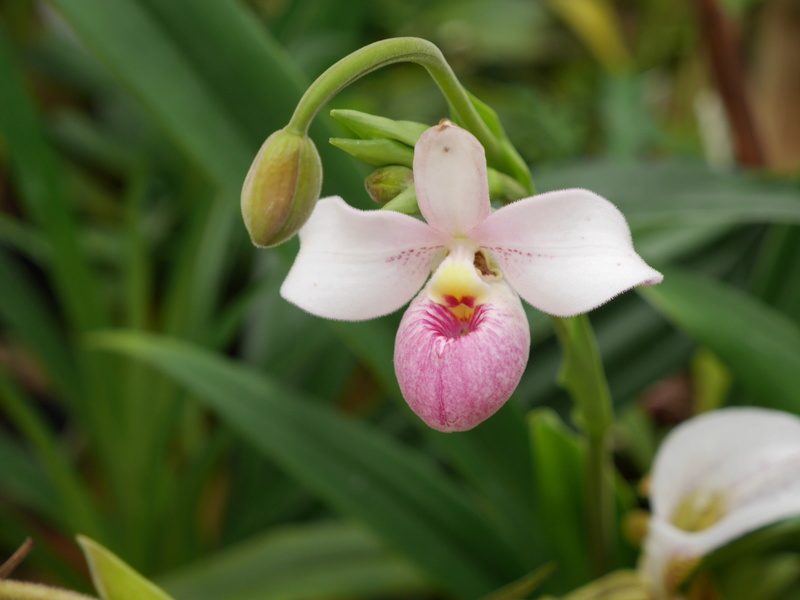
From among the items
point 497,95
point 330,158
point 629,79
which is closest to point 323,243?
point 330,158

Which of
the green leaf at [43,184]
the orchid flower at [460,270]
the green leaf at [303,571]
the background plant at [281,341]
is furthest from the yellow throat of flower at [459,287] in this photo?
the green leaf at [43,184]

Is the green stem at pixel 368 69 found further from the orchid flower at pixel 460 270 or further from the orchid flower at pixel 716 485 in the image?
the orchid flower at pixel 716 485

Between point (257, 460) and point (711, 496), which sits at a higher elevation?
point (257, 460)

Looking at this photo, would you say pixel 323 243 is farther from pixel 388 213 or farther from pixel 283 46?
pixel 283 46

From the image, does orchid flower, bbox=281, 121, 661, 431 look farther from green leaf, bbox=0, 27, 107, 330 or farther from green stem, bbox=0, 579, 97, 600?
green leaf, bbox=0, 27, 107, 330

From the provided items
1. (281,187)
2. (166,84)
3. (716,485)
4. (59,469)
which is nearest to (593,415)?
(716,485)

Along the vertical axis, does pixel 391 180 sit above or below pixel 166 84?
below

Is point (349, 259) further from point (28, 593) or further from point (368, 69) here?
Result: point (28, 593)
